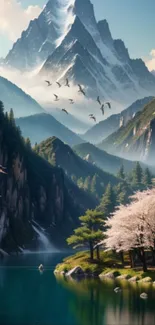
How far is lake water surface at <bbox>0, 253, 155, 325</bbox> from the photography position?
50.0 m

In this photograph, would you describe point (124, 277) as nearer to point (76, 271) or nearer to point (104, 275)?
point (104, 275)

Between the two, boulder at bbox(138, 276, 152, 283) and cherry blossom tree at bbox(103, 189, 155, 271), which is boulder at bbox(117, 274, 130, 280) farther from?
boulder at bbox(138, 276, 152, 283)

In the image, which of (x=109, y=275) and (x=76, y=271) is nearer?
(x=109, y=275)

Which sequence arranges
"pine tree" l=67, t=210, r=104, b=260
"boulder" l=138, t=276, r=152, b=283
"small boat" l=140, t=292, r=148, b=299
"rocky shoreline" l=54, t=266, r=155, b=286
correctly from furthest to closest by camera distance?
"pine tree" l=67, t=210, r=104, b=260, "rocky shoreline" l=54, t=266, r=155, b=286, "boulder" l=138, t=276, r=152, b=283, "small boat" l=140, t=292, r=148, b=299

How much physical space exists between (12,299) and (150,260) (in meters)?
48.3

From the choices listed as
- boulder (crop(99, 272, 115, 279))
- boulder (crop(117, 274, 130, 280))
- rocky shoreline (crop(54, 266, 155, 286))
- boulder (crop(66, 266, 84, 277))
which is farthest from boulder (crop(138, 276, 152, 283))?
boulder (crop(66, 266, 84, 277))

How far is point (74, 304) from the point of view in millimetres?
60656

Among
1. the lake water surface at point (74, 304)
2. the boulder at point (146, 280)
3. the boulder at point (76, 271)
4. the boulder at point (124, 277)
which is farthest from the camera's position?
the boulder at point (76, 271)

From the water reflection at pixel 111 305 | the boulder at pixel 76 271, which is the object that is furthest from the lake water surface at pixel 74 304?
the boulder at pixel 76 271

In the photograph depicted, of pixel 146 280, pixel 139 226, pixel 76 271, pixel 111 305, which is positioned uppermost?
pixel 139 226

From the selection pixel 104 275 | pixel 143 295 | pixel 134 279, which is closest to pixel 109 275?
pixel 104 275

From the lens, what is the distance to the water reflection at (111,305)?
164ft

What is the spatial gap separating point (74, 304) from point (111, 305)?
4.50 meters

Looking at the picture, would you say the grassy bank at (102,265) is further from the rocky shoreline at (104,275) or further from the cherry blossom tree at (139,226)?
the cherry blossom tree at (139,226)
